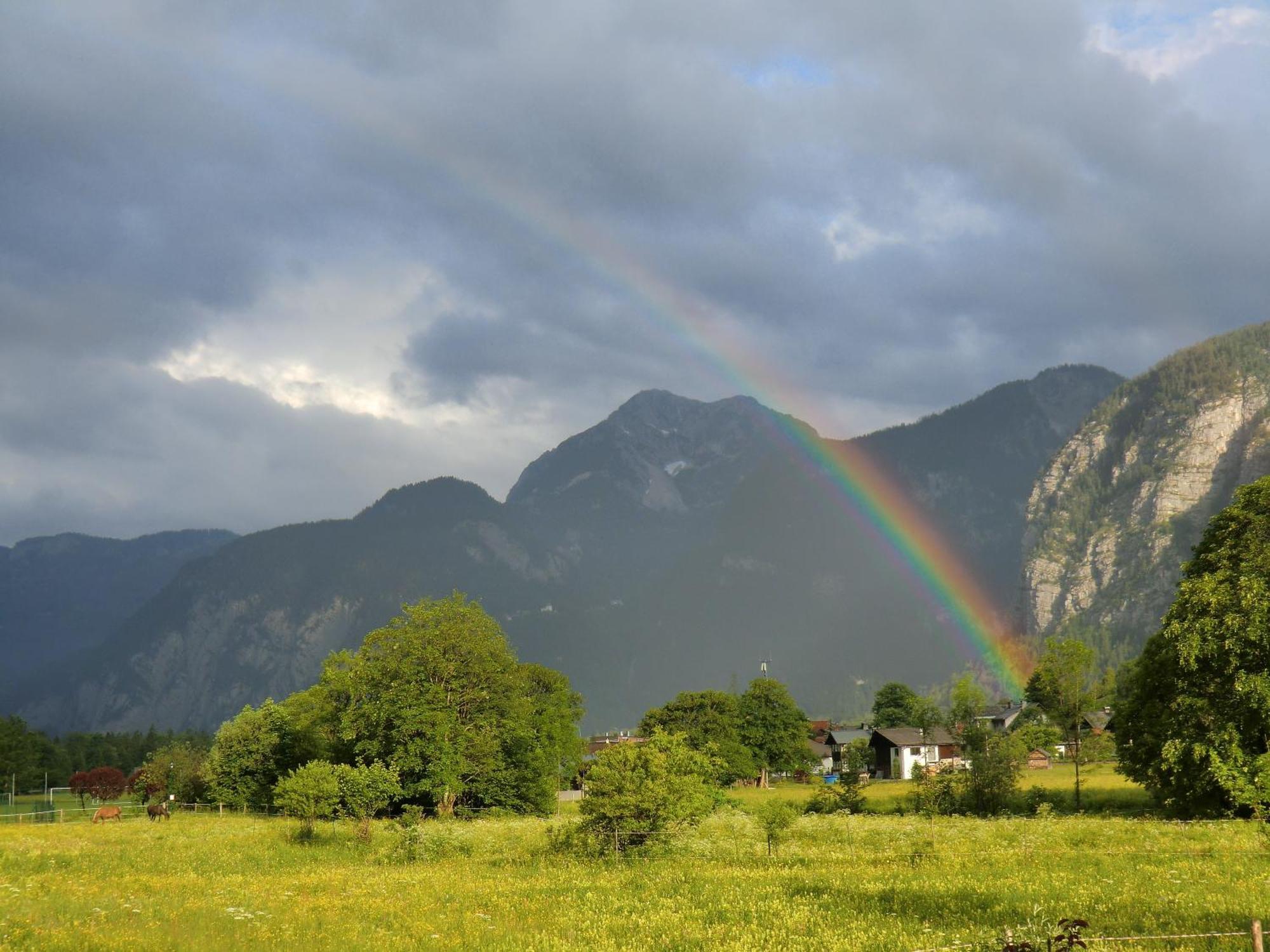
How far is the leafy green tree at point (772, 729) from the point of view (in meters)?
128

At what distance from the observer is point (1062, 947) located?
49.8 ft

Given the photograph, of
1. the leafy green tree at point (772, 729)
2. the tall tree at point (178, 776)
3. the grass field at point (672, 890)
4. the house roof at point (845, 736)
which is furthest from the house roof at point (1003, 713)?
the grass field at point (672, 890)

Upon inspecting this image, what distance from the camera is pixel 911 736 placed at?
14162cm

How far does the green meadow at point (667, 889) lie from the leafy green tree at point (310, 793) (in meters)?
2.74

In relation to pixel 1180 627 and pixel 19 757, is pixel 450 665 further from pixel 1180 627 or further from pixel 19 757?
pixel 19 757

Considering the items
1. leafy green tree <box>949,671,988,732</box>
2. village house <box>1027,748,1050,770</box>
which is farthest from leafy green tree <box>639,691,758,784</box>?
village house <box>1027,748,1050,770</box>

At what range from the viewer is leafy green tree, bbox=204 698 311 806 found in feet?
293

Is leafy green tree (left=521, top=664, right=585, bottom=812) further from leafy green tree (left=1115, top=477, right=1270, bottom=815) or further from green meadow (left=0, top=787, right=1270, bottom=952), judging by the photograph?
leafy green tree (left=1115, top=477, right=1270, bottom=815)

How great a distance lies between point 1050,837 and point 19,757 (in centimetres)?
17457

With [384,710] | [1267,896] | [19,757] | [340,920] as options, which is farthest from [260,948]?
[19,757]

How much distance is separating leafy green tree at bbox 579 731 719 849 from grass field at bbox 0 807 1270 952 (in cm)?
154

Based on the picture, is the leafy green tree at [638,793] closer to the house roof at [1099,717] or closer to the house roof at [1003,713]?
the house roof at [1003,713]

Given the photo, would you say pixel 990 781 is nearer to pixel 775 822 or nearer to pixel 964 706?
pixel 775 822

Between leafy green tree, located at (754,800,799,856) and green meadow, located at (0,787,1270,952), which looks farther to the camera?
leafy green tree, located at (754,800,799,856)
